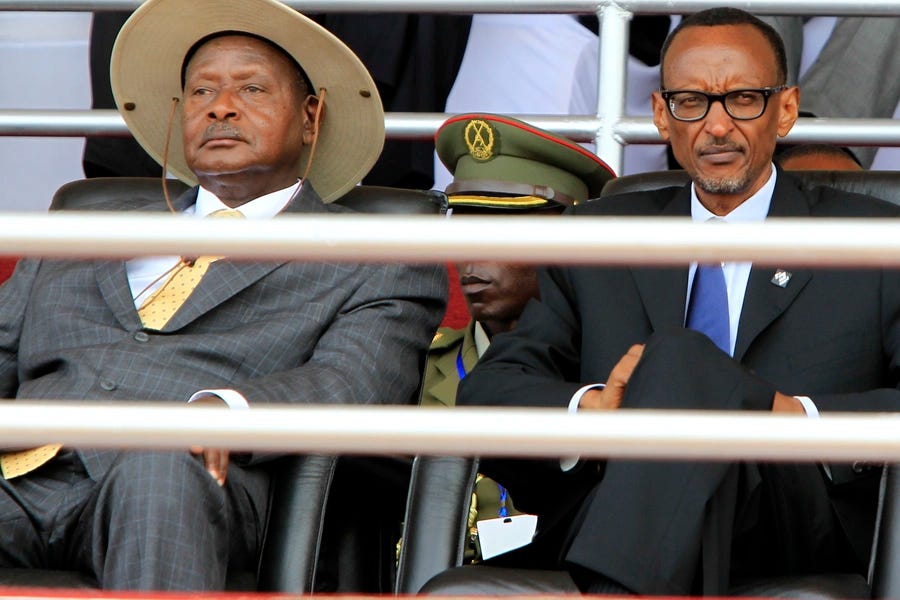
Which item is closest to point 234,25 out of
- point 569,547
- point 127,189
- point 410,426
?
point 127,189

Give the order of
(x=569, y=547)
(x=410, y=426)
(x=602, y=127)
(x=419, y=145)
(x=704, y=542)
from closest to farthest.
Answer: (x=410, y=426) → (x=704, y=542) → (x=569, y=547) → (x=602, y=127) → (x=419, y=145)

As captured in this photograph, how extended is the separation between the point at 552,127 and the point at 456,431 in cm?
226

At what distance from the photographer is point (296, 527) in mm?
2248

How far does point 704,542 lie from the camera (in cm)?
199

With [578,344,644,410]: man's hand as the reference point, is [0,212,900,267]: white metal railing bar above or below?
above

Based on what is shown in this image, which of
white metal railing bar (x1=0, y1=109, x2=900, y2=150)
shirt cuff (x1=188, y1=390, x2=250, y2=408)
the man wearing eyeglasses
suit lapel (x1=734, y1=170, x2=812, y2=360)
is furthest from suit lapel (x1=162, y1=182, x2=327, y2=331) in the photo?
suit lapel (x1=734, y1=170, x2=812, y2=360)

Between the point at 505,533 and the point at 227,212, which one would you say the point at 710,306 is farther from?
the point at 227,212

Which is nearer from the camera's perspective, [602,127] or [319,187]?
[319,187]

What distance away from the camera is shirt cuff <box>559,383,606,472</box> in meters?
2.28

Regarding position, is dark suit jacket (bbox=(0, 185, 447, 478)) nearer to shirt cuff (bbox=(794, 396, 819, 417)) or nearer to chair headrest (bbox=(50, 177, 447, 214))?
chair headrest (bbox=(50, 177, 447, 214))

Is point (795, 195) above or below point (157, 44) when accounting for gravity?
below

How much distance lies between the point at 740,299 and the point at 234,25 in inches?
44.2

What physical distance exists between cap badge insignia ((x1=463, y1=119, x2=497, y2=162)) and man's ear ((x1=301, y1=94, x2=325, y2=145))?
0.30m

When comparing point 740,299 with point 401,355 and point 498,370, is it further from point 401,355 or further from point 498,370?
point 401,355
